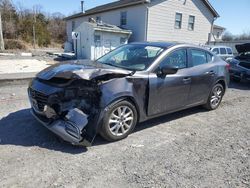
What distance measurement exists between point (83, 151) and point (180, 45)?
2.94 metres

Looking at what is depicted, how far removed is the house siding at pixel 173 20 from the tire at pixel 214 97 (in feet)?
45.9

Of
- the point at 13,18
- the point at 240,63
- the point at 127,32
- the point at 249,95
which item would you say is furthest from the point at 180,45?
the point at 13,18

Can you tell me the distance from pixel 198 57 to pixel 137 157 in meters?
2.99

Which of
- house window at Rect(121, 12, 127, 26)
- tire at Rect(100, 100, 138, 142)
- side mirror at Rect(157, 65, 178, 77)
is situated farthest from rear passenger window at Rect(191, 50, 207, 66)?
house window at Rect(121, 12, 127, 26)

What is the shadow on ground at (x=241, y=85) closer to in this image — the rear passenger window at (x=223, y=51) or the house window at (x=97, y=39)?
the rear passenger window at (x=223, y=51)

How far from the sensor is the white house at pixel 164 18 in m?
19.1

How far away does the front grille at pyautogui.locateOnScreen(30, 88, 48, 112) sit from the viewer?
3.67 metres

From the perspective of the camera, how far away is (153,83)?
162 inches

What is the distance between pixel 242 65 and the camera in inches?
398

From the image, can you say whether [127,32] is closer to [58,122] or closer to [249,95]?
[249,95]

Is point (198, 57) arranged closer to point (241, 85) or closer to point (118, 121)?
point (118, 121)

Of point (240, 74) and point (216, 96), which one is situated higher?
point (240, 74)

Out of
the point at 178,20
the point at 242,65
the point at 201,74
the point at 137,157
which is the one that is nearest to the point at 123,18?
the point at 178,20

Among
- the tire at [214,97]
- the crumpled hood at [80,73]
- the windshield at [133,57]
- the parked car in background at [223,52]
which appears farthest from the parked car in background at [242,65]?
the crumpled hood at [80,73]
